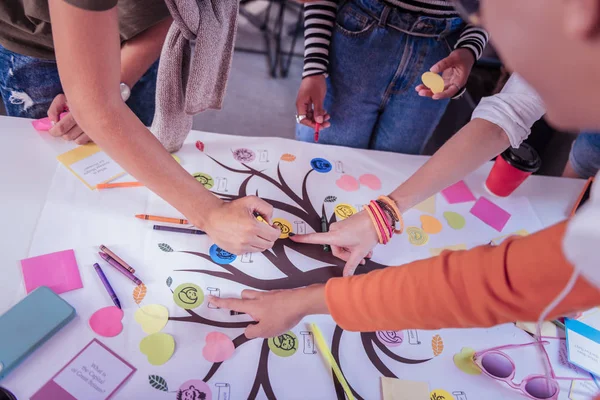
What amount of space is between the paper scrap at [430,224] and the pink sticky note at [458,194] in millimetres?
88

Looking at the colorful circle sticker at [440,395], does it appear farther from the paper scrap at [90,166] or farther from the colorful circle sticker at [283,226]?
the paper scrap at [90,166]

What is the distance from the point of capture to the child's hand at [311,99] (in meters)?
1.14

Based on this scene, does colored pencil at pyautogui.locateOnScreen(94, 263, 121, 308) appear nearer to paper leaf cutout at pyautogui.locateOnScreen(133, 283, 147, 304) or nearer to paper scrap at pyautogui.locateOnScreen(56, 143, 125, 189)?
paper leaf cutout at pyautogui.locateOnScreen(133, 283, 147, 304)

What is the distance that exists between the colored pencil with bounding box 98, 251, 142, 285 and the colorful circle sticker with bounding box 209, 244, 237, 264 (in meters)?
0.15

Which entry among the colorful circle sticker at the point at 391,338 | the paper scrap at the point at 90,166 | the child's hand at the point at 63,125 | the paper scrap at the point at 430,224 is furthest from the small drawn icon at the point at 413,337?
the child's hand at the point at 63,125

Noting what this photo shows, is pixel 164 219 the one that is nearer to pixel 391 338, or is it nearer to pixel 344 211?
pixel 344 211

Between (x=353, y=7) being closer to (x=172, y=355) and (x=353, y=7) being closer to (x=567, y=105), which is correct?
(x=567, y=105)

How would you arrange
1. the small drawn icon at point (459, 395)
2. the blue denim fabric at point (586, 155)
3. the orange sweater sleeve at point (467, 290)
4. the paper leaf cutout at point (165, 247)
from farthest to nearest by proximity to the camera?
the blue denim fabric at point (586, 155) → the paper leaf cutout at point (165, 247) → the small drawn icon at point (459, 395) → the orange sweater sleeve at point (467, 290)

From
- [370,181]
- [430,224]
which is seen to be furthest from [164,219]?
[430,224]

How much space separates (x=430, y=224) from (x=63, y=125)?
91 centimetres

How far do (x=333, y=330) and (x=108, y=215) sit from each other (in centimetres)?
53

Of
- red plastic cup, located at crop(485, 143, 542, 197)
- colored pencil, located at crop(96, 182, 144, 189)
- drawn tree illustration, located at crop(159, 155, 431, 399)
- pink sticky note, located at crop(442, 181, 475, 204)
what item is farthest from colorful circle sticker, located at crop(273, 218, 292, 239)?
red plastic cup, located at crop(485, 143, 542, 197)

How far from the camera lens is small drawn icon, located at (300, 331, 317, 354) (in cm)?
75

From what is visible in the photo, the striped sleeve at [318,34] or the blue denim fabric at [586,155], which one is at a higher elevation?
the striped sleeve at [318,34]
